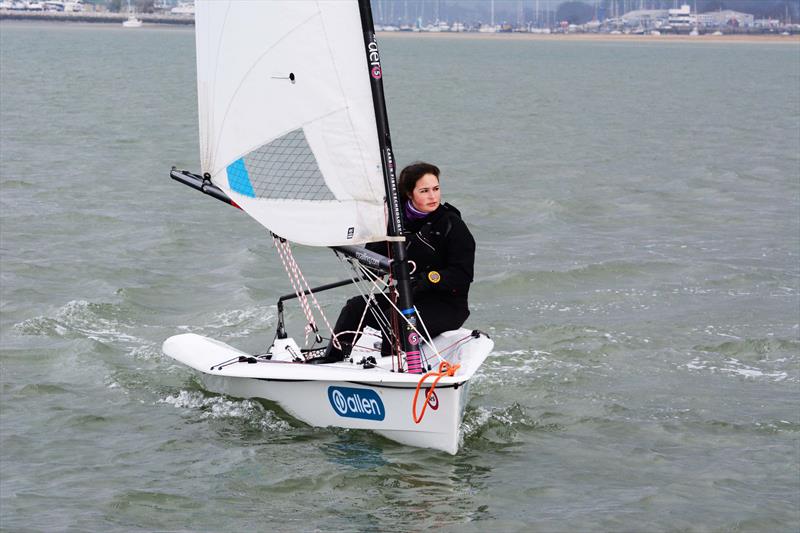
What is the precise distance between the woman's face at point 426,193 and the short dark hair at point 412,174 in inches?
0.8

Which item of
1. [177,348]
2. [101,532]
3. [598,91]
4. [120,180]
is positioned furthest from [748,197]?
[598,91]

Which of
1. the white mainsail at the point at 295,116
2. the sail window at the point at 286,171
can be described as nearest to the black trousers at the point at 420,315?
the white mainsail at the point at 295,116

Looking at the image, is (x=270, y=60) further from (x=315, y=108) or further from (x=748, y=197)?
(x=748, y=197)

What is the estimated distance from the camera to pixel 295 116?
7355mm

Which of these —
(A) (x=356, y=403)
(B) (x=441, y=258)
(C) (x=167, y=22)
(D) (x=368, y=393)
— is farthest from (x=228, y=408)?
(C) (x=167, y=22)

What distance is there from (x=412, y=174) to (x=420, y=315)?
861 mm

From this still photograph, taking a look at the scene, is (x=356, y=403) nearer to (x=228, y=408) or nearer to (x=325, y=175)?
(x=228, y=408)

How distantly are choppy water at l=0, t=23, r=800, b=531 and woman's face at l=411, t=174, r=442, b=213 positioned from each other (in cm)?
142

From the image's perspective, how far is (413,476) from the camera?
696 centimetres

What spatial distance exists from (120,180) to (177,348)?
1172 cm

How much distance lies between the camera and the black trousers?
24.4 feet

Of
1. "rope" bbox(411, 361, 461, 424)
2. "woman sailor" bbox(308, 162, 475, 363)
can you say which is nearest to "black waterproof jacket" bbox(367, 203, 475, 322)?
"woman sailor" bbox(308, 162, 475, 363)

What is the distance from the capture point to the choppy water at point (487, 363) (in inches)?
266

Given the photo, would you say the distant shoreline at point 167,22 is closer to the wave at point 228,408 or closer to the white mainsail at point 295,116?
the wave at point 228,408
